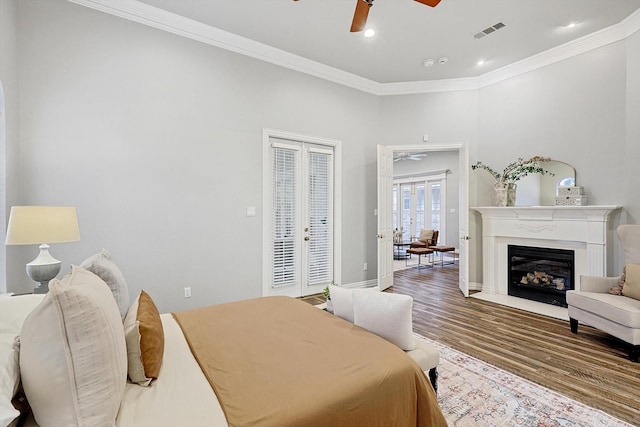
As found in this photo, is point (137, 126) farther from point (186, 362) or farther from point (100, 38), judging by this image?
point (186, 362)

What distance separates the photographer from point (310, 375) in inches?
50.5

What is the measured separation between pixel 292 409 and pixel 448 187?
29.5 ft

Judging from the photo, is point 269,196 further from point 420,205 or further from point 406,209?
point 406,209

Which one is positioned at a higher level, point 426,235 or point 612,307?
point 426,235

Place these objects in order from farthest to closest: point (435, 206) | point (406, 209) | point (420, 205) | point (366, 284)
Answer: point (406, 209)
point (420, 205)
point (435, 206)
point (366, 284)

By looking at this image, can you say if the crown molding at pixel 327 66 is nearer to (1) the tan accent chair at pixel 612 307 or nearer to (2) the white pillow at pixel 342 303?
(1) the tan accent chair at pixel 612 307

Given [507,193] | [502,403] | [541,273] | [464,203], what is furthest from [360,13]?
[541,273]

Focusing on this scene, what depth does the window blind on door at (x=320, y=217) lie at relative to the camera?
4.59 metres

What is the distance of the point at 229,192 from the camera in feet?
12.4

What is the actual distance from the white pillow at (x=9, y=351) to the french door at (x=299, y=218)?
2780 millimetres

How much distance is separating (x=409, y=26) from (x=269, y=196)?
271cm

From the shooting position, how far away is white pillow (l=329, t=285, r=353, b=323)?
1976 mm

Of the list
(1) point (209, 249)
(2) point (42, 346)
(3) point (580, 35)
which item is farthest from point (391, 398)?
(3) point (580, 35)

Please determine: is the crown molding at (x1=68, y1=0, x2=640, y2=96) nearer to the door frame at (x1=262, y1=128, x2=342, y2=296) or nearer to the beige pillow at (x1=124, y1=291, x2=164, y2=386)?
the door frame at (x1=262, y1=128, x2=342, y2=296)
